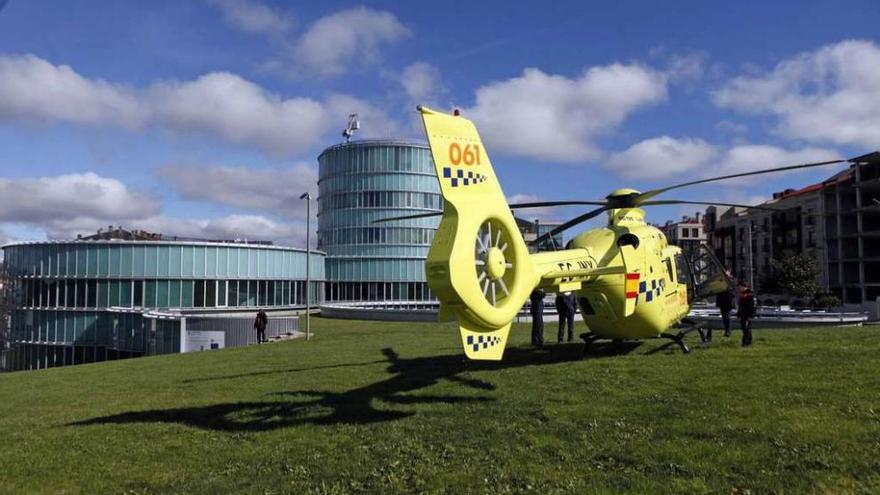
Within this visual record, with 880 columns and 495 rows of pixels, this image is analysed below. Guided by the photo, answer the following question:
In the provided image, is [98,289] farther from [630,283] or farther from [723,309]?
[723,309]

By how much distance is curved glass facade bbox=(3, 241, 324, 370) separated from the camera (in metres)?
A: 54.4

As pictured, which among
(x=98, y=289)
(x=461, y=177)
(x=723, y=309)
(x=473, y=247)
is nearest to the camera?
(x=473, y=247)

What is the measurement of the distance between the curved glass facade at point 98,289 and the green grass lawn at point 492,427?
3869 centimetres

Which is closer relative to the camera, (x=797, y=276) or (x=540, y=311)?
(x=540, y=311)

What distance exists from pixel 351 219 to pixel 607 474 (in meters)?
Answer: 83.1

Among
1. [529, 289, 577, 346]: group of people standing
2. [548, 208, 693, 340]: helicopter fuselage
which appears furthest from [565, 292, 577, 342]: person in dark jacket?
[548, 208, 693, 340]: helicopter fuselage

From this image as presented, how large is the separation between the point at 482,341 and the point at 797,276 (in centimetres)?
7641

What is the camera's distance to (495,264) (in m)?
10.5

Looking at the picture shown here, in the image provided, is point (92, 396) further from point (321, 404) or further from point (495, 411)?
point (495, 411)

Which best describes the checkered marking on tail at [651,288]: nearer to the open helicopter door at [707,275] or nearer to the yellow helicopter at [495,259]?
the yellow helicopter at [495,259]

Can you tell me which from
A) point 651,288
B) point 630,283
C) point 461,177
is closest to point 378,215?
point 651,288

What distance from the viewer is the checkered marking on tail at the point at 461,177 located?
10.5 meters

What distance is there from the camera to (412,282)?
8912 cm

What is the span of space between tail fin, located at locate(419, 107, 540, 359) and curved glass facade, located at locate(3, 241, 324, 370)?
49.7 metres
